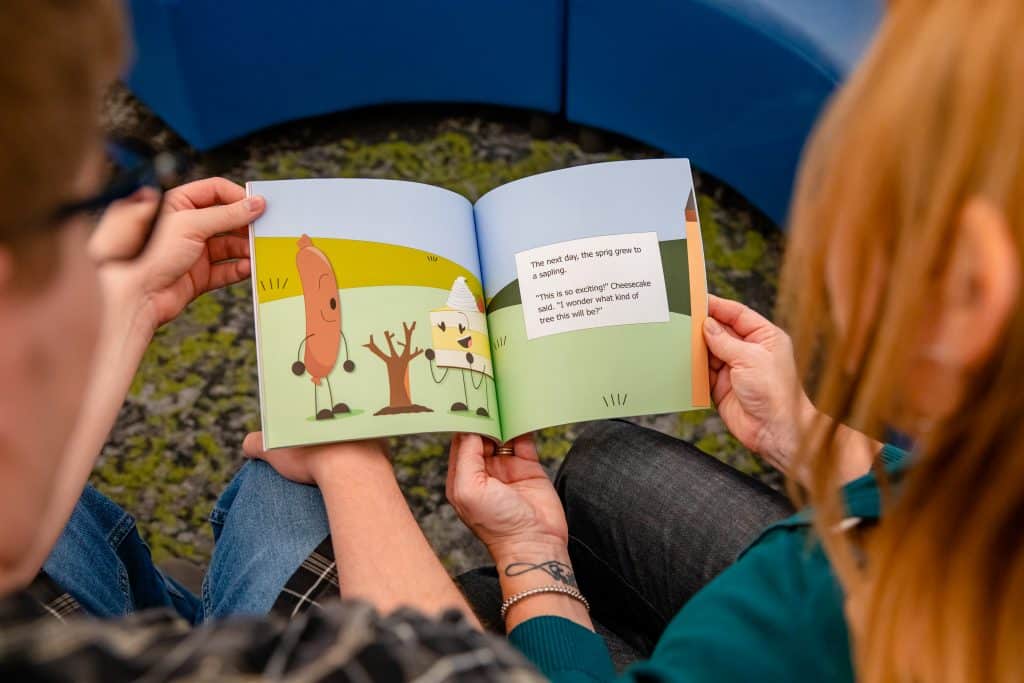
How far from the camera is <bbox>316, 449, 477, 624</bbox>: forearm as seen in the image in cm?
84

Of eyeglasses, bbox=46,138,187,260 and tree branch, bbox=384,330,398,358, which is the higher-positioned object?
eyeglasses, bbox=46,138,187,260

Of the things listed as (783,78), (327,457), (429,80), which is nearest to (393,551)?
(327,457)

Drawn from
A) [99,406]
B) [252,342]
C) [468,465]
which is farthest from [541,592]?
[252,342]

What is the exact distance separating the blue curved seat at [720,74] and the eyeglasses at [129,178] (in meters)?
1.09

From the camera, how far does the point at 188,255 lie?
99cm

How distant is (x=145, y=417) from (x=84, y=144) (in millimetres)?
1249

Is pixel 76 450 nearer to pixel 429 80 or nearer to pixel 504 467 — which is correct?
pixel 504 467

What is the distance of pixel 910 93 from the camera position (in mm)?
453

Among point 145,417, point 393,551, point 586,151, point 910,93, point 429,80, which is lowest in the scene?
point 393,551

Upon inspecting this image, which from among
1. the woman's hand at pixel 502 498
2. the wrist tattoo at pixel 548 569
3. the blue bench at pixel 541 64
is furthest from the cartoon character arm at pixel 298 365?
the blue bench at pixel 541 64

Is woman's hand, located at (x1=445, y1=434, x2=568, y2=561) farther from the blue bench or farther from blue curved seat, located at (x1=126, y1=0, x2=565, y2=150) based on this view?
blue curved seat, located at (x1=126, y1=0, x2=565, y2=150)

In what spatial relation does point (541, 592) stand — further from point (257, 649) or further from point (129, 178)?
point (129, 178)

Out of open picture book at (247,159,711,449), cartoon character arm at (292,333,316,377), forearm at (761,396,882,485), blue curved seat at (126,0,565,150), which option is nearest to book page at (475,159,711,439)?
open picture book at (247,159,711,449)

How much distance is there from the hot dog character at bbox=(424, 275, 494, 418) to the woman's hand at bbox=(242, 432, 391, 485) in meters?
0.11
